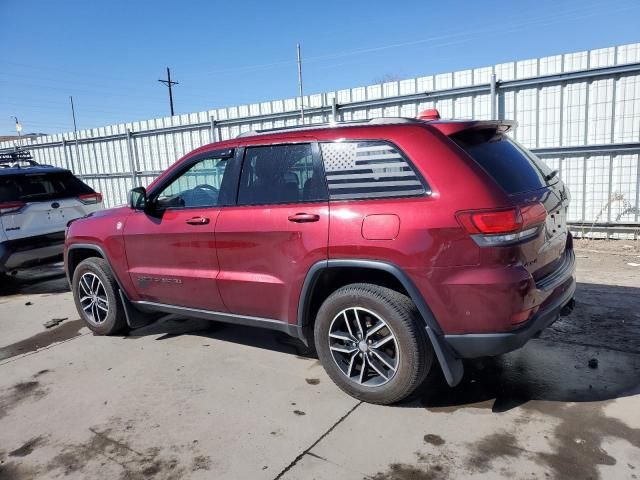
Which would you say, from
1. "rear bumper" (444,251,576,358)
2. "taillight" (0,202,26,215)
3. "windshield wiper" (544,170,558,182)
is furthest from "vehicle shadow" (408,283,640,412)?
"taillight" (0,202,26,215)

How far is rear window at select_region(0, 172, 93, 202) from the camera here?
6629 mm

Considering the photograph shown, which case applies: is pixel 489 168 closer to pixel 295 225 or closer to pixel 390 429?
pixel 295 225

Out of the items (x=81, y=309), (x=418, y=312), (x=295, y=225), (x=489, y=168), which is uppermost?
(x=489, y=168)

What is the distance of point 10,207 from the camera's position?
6.51m

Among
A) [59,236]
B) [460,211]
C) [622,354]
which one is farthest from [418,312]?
[59,236]

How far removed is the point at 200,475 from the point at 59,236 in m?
5.59

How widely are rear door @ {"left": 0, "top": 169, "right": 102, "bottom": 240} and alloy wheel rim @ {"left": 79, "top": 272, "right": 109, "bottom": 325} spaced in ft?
8.05

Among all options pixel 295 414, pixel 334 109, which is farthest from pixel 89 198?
pixel 295 414

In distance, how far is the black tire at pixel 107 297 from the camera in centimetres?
461

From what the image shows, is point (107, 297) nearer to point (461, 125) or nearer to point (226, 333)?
point (226, 333)

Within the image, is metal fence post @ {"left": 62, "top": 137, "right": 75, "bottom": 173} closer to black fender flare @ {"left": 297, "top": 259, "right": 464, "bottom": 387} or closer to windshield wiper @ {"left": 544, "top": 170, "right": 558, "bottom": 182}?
black fender flare @ {"left": 297, "top": 259, "right": 464, "bottom": 387}

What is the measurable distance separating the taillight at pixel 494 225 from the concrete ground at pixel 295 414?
3.74 feet

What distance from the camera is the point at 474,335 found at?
9.00ft

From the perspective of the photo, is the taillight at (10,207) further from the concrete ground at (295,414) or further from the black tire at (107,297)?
the concrete ground at (295,414)
